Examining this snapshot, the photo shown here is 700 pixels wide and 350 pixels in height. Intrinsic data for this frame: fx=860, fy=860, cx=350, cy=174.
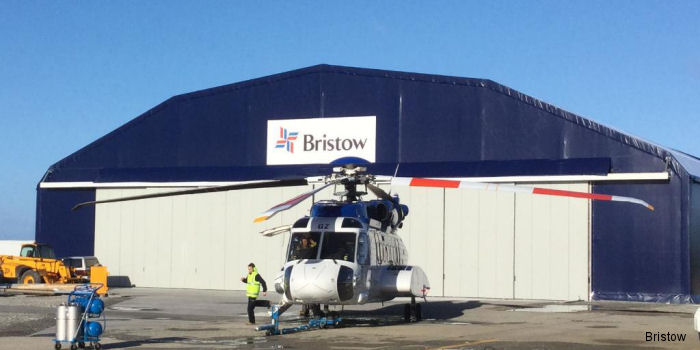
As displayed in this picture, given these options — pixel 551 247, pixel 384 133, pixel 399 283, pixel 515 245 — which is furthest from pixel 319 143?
pixel 399 283

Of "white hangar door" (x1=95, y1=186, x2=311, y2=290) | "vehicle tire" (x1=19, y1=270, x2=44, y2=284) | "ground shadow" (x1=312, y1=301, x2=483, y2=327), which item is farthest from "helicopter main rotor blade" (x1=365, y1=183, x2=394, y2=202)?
"vehicle tire" (x1=19, y1=270, x2=44, y2=284)

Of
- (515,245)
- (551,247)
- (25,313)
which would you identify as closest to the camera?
(25,313)

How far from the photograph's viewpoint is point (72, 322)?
50.0ft

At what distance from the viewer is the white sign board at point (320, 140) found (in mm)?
35281

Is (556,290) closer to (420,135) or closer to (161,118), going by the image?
(420,135)

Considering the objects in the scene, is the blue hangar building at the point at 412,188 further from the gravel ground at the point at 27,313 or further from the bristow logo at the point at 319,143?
the gravel ground at the point at 27,313

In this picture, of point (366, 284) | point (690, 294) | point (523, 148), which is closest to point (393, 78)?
point (523, 148)

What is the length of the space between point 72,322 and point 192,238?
21.9m

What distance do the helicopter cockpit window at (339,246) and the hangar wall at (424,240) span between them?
556 inches

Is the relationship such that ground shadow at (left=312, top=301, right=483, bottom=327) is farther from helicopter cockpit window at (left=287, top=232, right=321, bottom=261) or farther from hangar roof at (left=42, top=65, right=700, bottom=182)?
hangar roof at (left=42, top=65, right=700, bottom=182)

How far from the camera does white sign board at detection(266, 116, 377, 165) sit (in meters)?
35.3

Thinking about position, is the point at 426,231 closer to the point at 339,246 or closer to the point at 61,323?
the point at 339,246

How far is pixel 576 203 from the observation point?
31.6 metres

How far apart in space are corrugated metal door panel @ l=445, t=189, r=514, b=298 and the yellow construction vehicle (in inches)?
594
